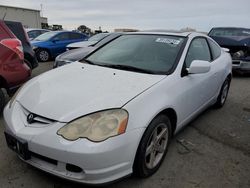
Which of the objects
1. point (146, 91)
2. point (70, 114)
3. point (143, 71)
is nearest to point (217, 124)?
point (143, 71)

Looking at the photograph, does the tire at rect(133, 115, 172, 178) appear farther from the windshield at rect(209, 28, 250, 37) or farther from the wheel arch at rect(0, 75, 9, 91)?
the windshield at rect(209, 28, 250, 37)

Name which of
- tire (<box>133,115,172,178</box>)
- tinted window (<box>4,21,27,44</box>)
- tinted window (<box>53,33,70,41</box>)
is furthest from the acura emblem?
tinted window (<box>53,33,70,41</box>)

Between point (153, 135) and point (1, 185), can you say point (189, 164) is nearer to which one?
point (153, 135)

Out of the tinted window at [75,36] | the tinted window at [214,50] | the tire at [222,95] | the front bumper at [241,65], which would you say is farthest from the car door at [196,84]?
the tinted window at [75,36]

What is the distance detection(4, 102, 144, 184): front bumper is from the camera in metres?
2.32

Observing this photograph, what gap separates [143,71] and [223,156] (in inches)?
56.8

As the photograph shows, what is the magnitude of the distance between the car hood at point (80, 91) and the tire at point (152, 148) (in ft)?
1.26

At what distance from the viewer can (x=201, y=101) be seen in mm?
4023

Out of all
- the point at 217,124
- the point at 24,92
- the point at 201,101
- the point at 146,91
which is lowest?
the point at 217,124

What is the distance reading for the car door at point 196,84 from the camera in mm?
3443

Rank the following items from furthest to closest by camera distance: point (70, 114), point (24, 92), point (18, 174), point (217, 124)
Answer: point (217, 124), point (24, 92), point (18, 174), point (70, 114)

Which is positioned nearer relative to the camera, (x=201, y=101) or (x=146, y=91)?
(x=146, y=91)

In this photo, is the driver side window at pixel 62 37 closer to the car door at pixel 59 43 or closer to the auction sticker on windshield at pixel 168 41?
the car door at pixel 59 43

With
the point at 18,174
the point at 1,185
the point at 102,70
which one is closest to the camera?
the point at 1,185
